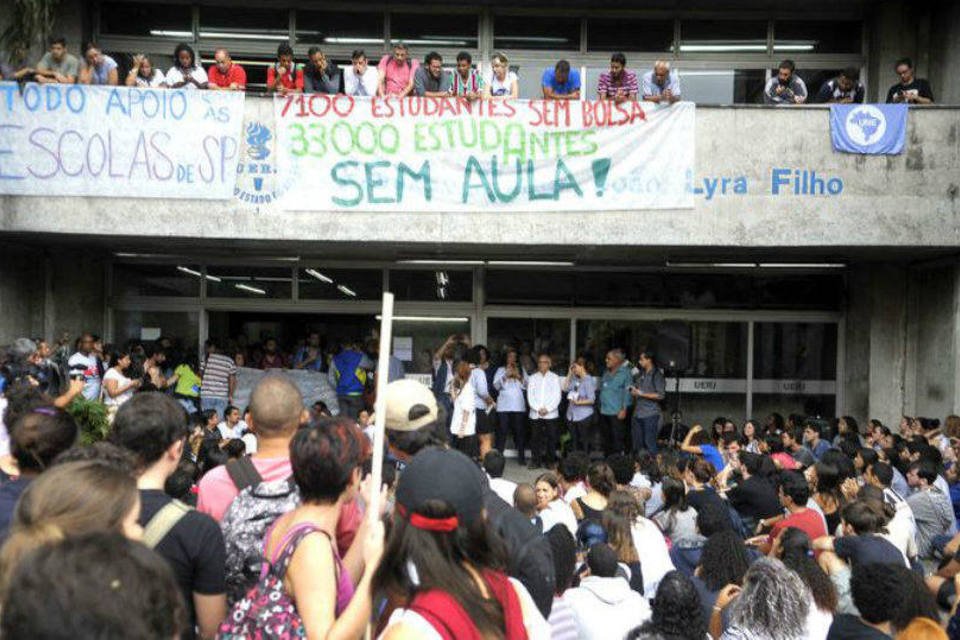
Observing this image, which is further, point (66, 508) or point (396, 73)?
point (396, 73)

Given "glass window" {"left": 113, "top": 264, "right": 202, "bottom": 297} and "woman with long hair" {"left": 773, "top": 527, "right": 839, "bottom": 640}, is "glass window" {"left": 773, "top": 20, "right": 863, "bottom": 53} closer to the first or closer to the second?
"glass window" {"left": 113, "top": 264, "right": 202, "bottom": 297}

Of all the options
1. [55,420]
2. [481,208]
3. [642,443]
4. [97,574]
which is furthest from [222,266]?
[97,574]

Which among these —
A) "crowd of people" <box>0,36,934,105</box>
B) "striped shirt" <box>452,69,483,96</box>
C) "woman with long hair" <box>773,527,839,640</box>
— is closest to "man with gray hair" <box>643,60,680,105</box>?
"crowd of people" <box>0,36,934,105</box>

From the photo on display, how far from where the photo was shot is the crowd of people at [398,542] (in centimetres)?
227

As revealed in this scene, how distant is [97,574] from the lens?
1.64m

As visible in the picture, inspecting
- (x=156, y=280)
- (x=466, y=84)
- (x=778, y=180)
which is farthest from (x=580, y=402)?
(x=156, y=280)

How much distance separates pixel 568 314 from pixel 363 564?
12.0 m

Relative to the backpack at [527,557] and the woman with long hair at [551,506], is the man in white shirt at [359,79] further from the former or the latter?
the backpack at [527,557]

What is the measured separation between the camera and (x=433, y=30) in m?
15.0

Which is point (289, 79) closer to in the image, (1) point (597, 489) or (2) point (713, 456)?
(2) point (713, 456)

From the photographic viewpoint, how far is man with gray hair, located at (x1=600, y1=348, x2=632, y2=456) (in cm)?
1339

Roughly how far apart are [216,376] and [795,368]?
29.0ft

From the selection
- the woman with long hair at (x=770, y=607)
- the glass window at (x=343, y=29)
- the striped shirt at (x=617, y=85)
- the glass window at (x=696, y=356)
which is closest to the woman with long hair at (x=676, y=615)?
the woman with long hair at (x=770, y=607)

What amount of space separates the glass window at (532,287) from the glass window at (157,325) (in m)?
4.67
